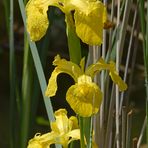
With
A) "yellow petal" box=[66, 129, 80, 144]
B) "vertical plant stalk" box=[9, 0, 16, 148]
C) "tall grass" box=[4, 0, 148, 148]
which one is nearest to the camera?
"yellow petal" box=[66, 129, 80, 144]

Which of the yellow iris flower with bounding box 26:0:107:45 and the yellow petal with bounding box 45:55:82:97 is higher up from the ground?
the yellow iris flower with bounding box 26:0:107:45

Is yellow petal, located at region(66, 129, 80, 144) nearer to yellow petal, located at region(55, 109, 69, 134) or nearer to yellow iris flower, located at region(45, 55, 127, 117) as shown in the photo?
yellow petal, located at region(55, 109, 69, 134)

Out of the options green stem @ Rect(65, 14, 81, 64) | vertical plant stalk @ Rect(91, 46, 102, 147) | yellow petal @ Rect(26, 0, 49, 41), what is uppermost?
yellow petal @ Rect(26, 0, 49, 41)

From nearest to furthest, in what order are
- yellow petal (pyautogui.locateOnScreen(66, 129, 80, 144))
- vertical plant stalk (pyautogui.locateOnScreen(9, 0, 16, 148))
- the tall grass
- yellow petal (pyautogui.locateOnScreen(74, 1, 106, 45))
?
yellow petal (pyautogui.locateOnScreen(74, 1, 106, 45)) < yellow petal (pyautogui.locateOnScreen(66, 129, 80, 144)) < the tall grass < vertical plant stalk (pyautogui.locateOnScreen(9, 0, 16, 148))

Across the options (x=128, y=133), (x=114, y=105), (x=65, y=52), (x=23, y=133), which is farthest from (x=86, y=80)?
(x=65, y=52)

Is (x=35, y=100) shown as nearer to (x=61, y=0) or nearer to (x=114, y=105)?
(x=114, y=105)

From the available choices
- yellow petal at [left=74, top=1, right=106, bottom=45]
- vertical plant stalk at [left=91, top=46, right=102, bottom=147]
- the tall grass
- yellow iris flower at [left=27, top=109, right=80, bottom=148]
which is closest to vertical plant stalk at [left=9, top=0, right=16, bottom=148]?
the tall grass

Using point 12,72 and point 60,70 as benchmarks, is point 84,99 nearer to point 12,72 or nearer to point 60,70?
point 60,70

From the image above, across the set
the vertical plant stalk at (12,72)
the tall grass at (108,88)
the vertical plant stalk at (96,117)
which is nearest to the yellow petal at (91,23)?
the tall grass at (108,88)
